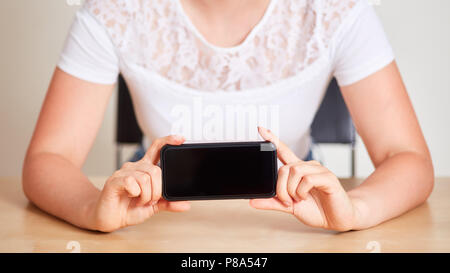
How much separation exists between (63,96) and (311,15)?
42 cm

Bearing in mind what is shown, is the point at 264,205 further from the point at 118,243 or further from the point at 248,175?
the point at 118,243

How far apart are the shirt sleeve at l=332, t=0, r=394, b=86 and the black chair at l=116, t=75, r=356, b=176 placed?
1.31ft

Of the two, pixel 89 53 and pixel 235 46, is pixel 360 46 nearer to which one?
pixel 235 46

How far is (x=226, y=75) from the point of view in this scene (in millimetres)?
834

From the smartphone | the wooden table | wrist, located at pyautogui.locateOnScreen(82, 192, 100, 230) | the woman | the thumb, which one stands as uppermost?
the woman

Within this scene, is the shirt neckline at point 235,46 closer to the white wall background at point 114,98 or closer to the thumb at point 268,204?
the thumb at point 268,204

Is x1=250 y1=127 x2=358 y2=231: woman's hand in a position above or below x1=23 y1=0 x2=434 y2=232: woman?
below

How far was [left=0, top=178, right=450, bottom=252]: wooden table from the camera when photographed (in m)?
0.49

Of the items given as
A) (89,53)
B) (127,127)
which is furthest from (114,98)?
(89,53)

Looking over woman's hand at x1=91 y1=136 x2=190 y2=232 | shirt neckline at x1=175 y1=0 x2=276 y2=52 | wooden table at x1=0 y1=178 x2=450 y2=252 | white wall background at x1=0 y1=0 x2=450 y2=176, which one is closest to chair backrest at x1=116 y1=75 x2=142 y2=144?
shirt neckline at x1=175 y1=0 x2=276 y2=52

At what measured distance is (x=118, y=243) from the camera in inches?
20.1

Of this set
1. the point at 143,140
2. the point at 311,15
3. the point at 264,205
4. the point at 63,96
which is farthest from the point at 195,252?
the point at 143,140

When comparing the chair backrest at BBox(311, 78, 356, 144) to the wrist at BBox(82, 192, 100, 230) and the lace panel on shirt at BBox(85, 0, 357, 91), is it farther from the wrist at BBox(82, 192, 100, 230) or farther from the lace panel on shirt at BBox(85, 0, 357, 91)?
the wrist at BBox(82, 192, 100, 230)

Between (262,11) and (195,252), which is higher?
(262,11)
